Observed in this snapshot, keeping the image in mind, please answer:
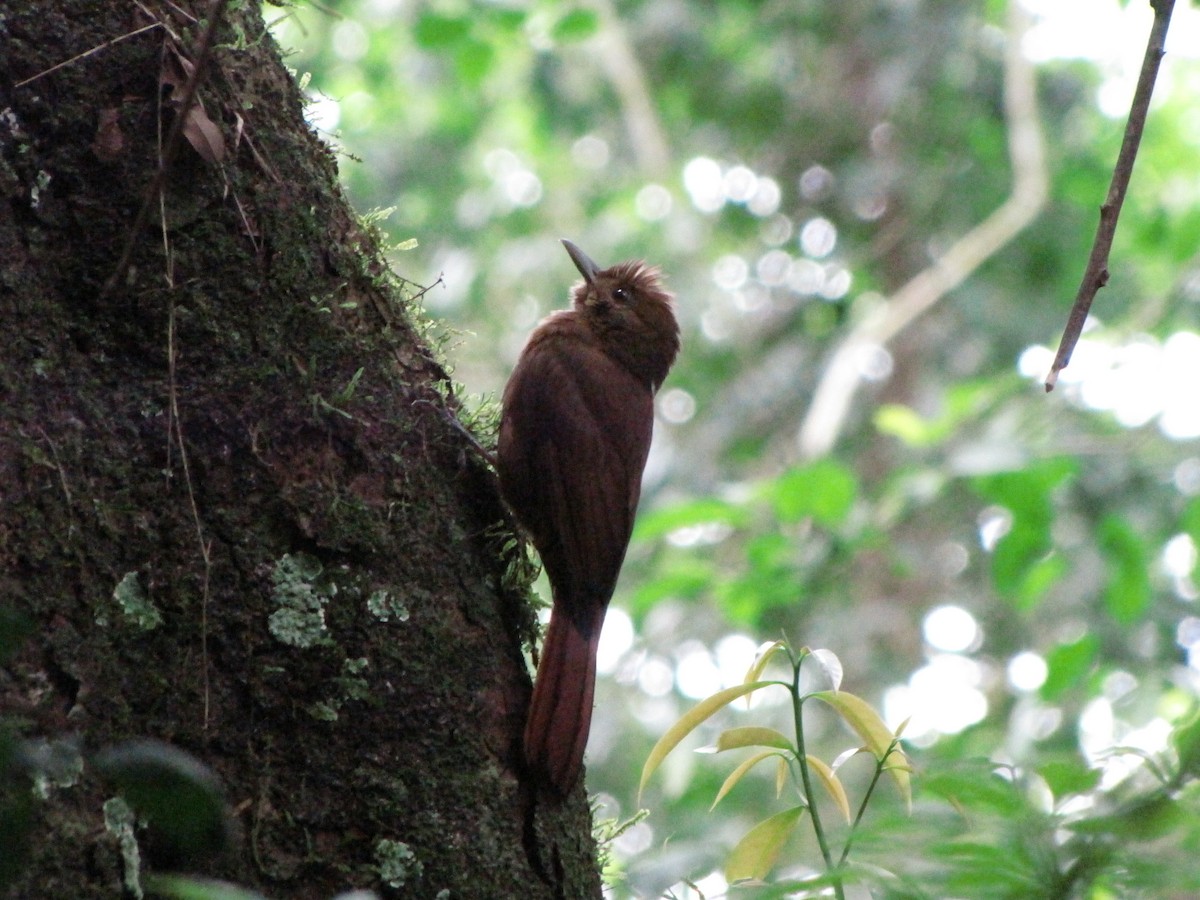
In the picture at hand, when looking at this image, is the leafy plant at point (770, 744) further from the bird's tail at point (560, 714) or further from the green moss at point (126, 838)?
the green moss at point (126, 838)

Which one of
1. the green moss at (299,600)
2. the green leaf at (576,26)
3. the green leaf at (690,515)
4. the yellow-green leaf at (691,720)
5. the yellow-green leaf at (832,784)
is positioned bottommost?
the yellow-green leaf at (832,784)

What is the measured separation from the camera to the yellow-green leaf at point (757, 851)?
5.93 feet

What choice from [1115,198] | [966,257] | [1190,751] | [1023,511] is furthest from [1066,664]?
[1190,751]

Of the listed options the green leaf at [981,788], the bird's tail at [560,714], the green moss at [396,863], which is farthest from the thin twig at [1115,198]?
the green moss at [396,863]

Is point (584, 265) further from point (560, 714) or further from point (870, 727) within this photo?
point (870, 727)

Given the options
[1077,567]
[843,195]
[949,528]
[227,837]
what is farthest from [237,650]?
[843,195]

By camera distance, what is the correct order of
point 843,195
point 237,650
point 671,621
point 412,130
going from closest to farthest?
point 237,650
point 671,621
point 843,195
point 412,130

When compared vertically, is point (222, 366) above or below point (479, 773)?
above

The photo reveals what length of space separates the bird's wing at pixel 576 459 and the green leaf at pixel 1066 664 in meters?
1.98

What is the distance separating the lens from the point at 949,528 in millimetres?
8289

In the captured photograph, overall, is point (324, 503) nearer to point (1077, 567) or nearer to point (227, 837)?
point (227, 837)

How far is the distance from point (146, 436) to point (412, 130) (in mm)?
11443

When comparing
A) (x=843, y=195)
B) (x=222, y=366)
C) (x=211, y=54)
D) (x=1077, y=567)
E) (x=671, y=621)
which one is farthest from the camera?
(x=843, y=195)

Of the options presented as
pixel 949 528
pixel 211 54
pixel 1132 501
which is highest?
pixel 949 528
